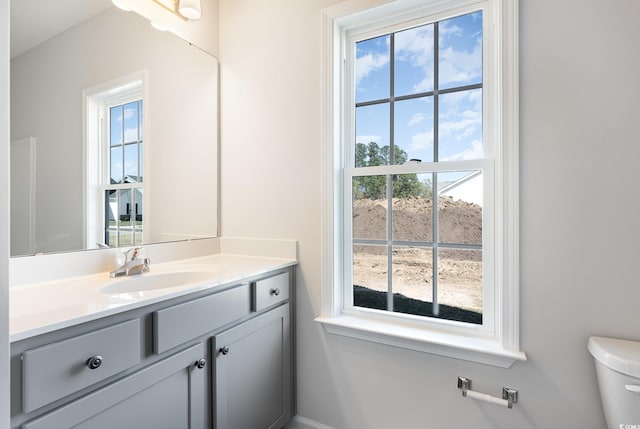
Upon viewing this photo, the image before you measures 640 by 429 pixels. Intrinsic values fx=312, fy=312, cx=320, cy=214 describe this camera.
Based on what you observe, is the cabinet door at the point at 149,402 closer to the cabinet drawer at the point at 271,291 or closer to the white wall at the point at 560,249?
the cabinet drawer at the point at 271,291

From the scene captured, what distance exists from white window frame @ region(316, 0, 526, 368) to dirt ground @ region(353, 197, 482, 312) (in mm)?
55

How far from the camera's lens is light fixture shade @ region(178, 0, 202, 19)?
5.32 feet

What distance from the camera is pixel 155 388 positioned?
3.21 ft

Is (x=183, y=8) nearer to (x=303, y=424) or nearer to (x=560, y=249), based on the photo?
(x=560, y=249)

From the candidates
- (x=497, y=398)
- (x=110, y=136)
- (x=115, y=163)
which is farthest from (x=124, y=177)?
(x=497, y=398)

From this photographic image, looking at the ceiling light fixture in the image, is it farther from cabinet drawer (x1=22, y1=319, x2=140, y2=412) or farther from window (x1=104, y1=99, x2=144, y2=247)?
cabinet drawer (x1=22, y1=319, x2=140, y2=412)

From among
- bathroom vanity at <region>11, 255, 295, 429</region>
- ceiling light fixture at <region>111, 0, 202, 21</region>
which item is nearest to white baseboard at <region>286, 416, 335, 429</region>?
bathroom vanity at <region>11, 255, 295, 429</region>

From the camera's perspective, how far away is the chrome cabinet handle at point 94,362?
0.80 meters

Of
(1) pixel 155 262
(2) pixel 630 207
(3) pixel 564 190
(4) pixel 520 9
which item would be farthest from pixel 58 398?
(4) pixel 520 9

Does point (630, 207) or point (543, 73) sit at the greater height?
point (543, 73)

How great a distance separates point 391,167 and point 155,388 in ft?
4.18

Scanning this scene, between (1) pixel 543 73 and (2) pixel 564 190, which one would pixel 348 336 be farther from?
(1) pixel 543 73

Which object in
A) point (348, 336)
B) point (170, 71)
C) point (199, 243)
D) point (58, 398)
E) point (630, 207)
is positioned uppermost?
point (170, 71)

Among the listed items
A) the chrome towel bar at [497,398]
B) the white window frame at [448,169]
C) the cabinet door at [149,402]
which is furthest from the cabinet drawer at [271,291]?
the chrome towel bar at [497,398]
